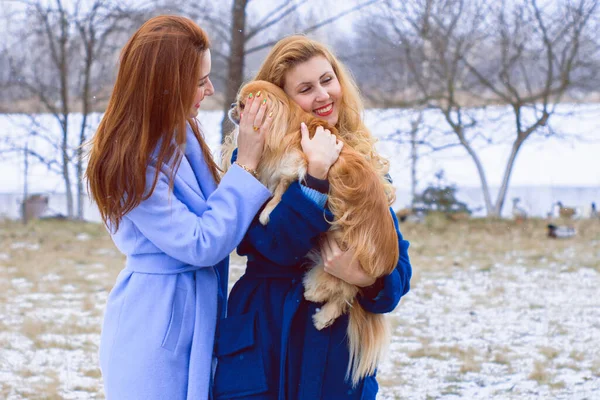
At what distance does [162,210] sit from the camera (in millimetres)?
2189

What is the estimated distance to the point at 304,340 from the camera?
2299 mm

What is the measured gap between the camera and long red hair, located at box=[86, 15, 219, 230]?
7.22ft

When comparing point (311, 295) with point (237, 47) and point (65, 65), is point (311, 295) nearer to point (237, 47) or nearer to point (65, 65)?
point (237, 47)

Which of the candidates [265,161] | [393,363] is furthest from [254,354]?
[393,363]

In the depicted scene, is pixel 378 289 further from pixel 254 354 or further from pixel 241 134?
pixel 241 134

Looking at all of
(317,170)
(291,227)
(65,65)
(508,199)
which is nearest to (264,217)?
(291,227)

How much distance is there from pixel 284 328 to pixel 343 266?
28 cm

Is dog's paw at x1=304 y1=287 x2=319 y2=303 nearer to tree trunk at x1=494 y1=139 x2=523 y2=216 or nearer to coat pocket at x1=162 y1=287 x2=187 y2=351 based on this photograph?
coat pocket at x1=162 y1=287 x2=187 y2=351

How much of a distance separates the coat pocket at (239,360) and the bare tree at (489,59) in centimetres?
1056

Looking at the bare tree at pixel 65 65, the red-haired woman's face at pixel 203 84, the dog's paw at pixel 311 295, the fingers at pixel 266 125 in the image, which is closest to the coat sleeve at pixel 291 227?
the dog's paw at pixel 311 295

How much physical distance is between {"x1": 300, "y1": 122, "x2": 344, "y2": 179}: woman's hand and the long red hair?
1.41ft

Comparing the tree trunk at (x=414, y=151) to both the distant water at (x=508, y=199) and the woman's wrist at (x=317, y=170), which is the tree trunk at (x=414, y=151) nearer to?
the distant water at (x=508, y=199)

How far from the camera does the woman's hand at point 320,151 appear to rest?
7.36 feet

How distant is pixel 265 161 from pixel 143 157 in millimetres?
419
